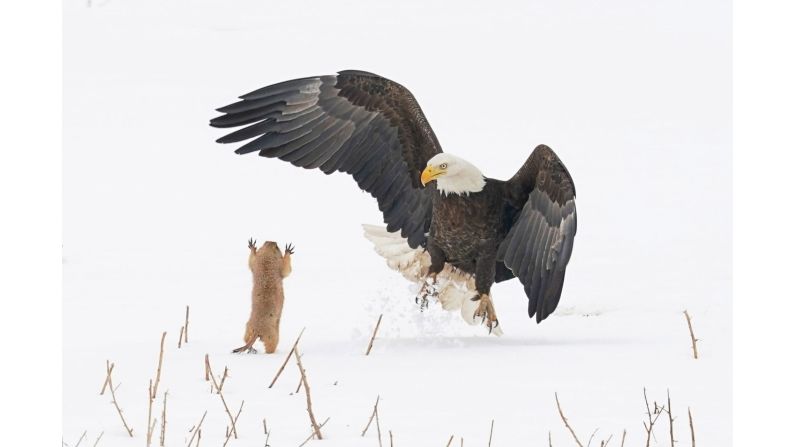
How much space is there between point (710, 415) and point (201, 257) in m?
4.92

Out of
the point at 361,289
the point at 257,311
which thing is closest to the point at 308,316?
the point at 361,289

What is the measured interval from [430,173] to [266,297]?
1.01 meters

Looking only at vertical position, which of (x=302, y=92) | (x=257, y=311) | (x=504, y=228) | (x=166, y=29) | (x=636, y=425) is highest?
(x=166, y=29)

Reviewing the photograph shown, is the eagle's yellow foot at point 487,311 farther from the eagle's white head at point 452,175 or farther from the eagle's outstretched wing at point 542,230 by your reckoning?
the eagle's white head at point 452,175

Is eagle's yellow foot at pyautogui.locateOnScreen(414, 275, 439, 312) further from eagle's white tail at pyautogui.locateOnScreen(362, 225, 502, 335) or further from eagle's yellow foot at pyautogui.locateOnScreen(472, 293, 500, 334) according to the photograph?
eagle's yellow foot at pyautogui.locateOnScreen(472, 293, 500, 334)

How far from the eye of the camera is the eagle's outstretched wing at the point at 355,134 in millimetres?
6289

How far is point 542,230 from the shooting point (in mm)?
5773

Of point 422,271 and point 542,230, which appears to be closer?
point 542,230

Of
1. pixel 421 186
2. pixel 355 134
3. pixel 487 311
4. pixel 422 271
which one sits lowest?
pixel 487 311

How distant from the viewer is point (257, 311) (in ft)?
17.3

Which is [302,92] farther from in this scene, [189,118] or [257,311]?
[189,118]

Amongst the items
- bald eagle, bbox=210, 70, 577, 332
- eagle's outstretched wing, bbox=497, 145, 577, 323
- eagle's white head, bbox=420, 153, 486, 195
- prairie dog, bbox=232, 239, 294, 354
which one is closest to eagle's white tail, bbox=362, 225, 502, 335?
bald eagle, bbox=210, 70, 577, 332

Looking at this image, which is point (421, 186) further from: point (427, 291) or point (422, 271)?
point (427, 291)

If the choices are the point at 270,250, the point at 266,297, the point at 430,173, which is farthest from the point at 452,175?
the point at 266,297
